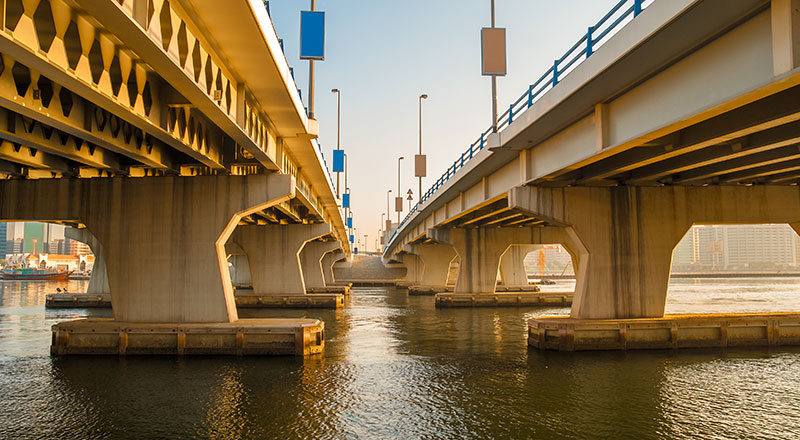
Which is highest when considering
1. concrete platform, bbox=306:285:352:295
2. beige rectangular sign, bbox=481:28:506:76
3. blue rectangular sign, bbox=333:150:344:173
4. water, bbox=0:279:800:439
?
beige rectangular sign, bbox=481:28:506:76

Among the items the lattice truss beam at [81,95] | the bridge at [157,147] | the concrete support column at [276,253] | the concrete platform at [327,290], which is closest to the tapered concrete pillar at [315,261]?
the concrete platform at [327,290]

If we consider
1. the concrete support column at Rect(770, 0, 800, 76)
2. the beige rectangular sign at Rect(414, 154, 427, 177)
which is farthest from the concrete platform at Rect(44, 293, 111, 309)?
the concrete support column at Rect(770, 0, 800, 76)

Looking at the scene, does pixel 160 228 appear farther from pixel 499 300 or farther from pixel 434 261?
pixel 434 261

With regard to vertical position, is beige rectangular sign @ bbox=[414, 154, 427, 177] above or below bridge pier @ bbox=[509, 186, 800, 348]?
above

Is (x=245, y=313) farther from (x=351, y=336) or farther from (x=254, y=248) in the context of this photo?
(x=351, y=336)

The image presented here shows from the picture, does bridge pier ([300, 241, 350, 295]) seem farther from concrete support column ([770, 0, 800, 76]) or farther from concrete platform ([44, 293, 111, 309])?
concrete support column ([770, 0, 800, 76])

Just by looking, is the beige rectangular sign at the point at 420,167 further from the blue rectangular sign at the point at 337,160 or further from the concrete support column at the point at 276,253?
the blue rectangular sign at the point at 337,160

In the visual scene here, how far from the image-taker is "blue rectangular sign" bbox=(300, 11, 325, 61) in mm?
18281

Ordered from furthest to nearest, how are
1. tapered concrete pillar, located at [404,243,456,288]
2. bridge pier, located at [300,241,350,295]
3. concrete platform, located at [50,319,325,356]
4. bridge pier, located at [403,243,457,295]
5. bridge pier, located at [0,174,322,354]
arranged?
tapered concrete pillar, located at [404,243,456,288], bridge pier, located at [403,243,457,295], bridge pier, located at [300,241,350,295], bridge pier, located at [0,174,322,354], concrete platform, located at [50,319,325,356]

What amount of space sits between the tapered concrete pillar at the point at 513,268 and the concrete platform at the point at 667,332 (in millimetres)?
51697

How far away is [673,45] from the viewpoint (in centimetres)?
1287

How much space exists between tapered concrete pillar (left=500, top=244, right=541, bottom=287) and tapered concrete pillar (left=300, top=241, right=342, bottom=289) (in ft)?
73.7

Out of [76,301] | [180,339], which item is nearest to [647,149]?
[180,339]

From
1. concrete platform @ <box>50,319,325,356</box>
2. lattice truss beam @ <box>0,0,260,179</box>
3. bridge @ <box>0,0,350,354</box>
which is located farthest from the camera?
concrete platform @ <box>50,319,325,356</box>
